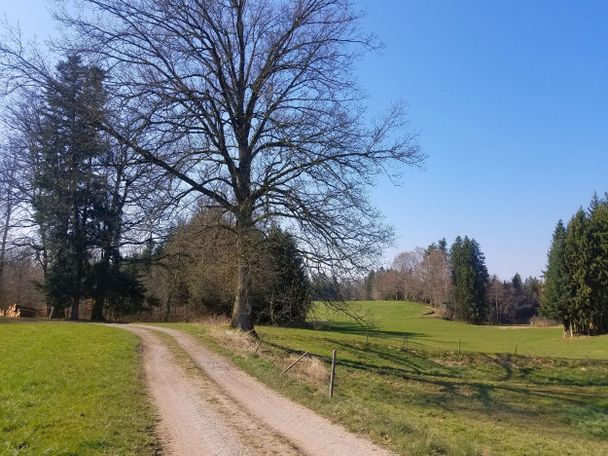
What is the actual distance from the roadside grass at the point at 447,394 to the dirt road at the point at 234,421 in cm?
51

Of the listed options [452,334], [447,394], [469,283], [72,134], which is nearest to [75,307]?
[72,134]

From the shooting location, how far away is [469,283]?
3371 inches

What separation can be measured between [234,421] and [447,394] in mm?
12845

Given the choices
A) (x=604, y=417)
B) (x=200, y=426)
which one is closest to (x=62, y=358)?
(x=200, y=426)

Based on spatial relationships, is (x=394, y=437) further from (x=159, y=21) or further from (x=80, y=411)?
(x=159, y=21)

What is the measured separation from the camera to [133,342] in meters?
18.1

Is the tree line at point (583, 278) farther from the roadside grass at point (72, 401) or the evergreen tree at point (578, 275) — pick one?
the roadside grass at point (72, 401)

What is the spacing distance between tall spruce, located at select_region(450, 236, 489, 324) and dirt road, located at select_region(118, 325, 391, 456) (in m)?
78.6

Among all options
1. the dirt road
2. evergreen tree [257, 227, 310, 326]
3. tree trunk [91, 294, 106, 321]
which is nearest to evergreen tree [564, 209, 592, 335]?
evergreen tree [257, 227, 310, 326]

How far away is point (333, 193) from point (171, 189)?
5906mm

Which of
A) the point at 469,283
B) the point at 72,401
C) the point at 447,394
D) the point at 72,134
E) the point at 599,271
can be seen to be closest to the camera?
the point at 72,401

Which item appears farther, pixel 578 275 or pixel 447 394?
pixel 578 275

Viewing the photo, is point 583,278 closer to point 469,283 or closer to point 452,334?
point 452,334

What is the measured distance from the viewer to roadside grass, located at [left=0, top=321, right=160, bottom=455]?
629 cm
